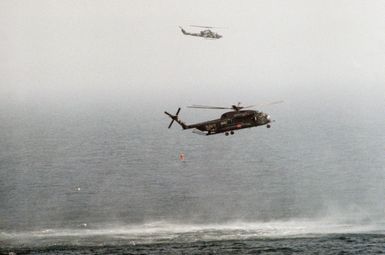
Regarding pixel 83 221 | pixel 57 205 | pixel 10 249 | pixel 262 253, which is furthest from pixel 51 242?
pixel 262 253

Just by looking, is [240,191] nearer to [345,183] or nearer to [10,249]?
[345,183]

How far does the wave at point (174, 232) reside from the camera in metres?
143

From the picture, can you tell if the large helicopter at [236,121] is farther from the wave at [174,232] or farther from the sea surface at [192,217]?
the wave at [174,232]

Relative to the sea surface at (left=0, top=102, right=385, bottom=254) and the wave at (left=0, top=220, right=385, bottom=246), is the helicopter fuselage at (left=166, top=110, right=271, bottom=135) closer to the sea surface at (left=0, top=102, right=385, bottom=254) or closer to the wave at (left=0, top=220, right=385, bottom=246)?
the sea surface at (left=0, top=102, right=385, bottom=254)

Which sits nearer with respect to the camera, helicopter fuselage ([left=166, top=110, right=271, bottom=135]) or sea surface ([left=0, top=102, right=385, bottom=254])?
helicopter fuselage ([left=166, top=110, right=271, bottom=135])

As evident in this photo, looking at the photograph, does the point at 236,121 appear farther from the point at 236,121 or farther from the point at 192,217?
the point at 192,217

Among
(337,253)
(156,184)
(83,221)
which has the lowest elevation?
(337,253)

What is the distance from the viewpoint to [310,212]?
17162 cm

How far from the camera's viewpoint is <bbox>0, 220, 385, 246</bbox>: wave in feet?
469

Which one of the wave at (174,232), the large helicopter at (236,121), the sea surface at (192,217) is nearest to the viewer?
the large helicopter at (236,121)

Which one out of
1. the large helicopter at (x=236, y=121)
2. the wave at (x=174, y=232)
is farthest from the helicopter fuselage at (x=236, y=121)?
the wave at (x=174, y=232)

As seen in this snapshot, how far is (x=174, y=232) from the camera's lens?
492 feet

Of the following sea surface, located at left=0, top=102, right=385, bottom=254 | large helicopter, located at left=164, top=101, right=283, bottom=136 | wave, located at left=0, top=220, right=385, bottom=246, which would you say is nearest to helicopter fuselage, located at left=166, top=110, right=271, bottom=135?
large helicopter, located at left=164, top=101, right=283, bottom=136

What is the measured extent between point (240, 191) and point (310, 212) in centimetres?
2531
